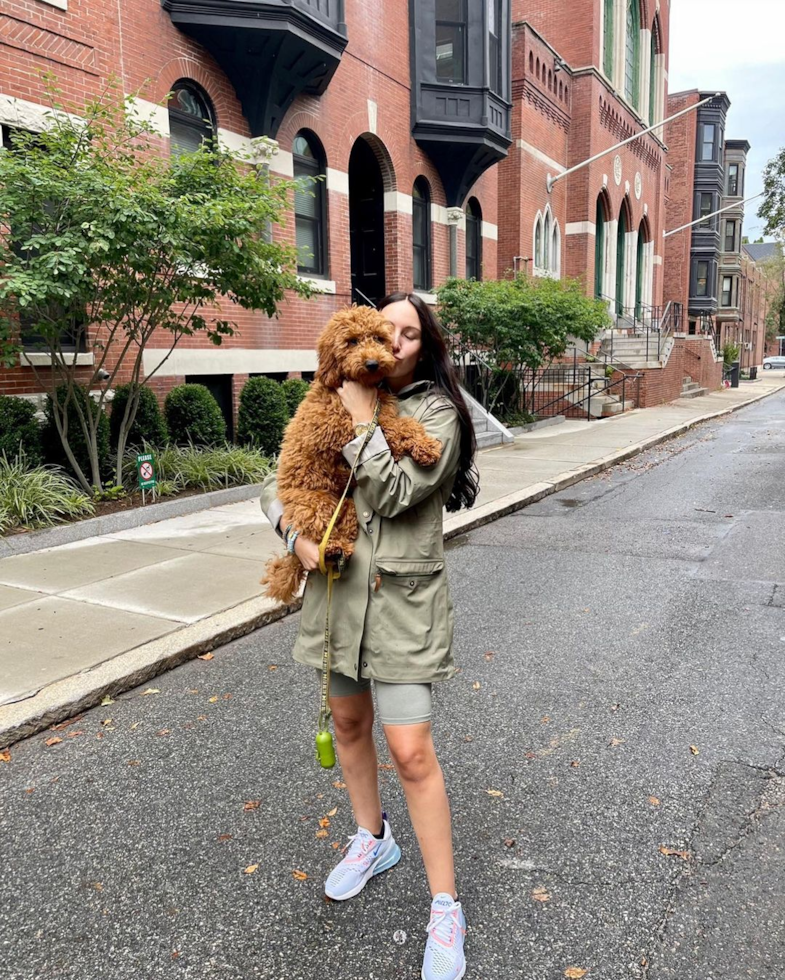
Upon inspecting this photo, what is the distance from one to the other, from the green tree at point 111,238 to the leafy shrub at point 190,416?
1.49 metres

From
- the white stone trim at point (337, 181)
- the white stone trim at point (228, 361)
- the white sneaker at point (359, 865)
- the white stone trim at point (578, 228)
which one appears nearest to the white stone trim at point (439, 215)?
the white stone trim at point (337, 181)

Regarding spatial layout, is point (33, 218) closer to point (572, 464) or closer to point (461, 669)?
point (461, 669)

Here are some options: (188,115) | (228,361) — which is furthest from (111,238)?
(188,115)

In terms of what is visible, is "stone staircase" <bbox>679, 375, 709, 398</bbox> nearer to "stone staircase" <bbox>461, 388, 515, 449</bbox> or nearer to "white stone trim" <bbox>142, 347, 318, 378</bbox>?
"stone staircase" <bbox>461, 388, 515, 449</bbox>

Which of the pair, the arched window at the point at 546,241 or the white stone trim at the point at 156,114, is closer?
the white stone trim at the point at 156,114

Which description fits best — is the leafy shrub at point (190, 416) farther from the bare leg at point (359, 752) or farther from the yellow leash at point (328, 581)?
the yellow leash at point (328, 581)

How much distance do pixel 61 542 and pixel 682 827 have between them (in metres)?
6.13

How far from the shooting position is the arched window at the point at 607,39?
25514 millimetres

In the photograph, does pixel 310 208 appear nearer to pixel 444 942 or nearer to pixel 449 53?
pixel 449 53

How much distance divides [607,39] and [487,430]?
18.4 meters

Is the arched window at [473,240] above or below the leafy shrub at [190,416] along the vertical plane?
above

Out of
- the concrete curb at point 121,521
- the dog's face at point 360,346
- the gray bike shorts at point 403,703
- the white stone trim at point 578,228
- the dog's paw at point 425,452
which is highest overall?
the white stone trim at point 578,228

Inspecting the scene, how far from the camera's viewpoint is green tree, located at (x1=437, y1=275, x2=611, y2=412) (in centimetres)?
1508

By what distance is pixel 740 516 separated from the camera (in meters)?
8.86
